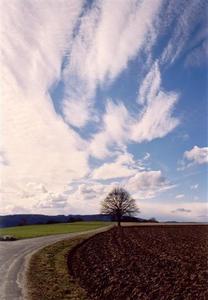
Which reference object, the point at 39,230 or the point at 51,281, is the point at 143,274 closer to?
the point at 51,281

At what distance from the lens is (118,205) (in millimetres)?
96812

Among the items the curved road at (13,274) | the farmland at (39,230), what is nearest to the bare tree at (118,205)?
the farmland at (39,230)

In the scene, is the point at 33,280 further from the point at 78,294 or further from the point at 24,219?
the point at 24,219

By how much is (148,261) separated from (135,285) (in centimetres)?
685

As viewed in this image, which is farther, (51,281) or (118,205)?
(118,205)

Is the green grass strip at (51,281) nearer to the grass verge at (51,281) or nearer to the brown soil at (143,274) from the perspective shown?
the grass verge at (51,281)

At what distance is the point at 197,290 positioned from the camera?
1634 cm

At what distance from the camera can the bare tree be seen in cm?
9581

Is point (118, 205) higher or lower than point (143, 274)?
higher

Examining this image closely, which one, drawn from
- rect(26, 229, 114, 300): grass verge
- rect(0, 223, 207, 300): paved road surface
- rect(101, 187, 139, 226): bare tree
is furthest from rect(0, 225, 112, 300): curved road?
rect(101, 187, 139, 226): bare tree

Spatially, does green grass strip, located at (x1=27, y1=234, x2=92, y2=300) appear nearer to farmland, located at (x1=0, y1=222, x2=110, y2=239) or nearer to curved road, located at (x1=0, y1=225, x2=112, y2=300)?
curved road, located at (x1=0, y1=225, x2=112, y2=300)

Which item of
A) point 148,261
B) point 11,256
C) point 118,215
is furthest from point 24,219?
point 148,261

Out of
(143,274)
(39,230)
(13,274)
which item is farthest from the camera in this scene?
(39,230)

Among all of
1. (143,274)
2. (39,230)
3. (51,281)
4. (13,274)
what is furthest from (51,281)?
(39,230)
